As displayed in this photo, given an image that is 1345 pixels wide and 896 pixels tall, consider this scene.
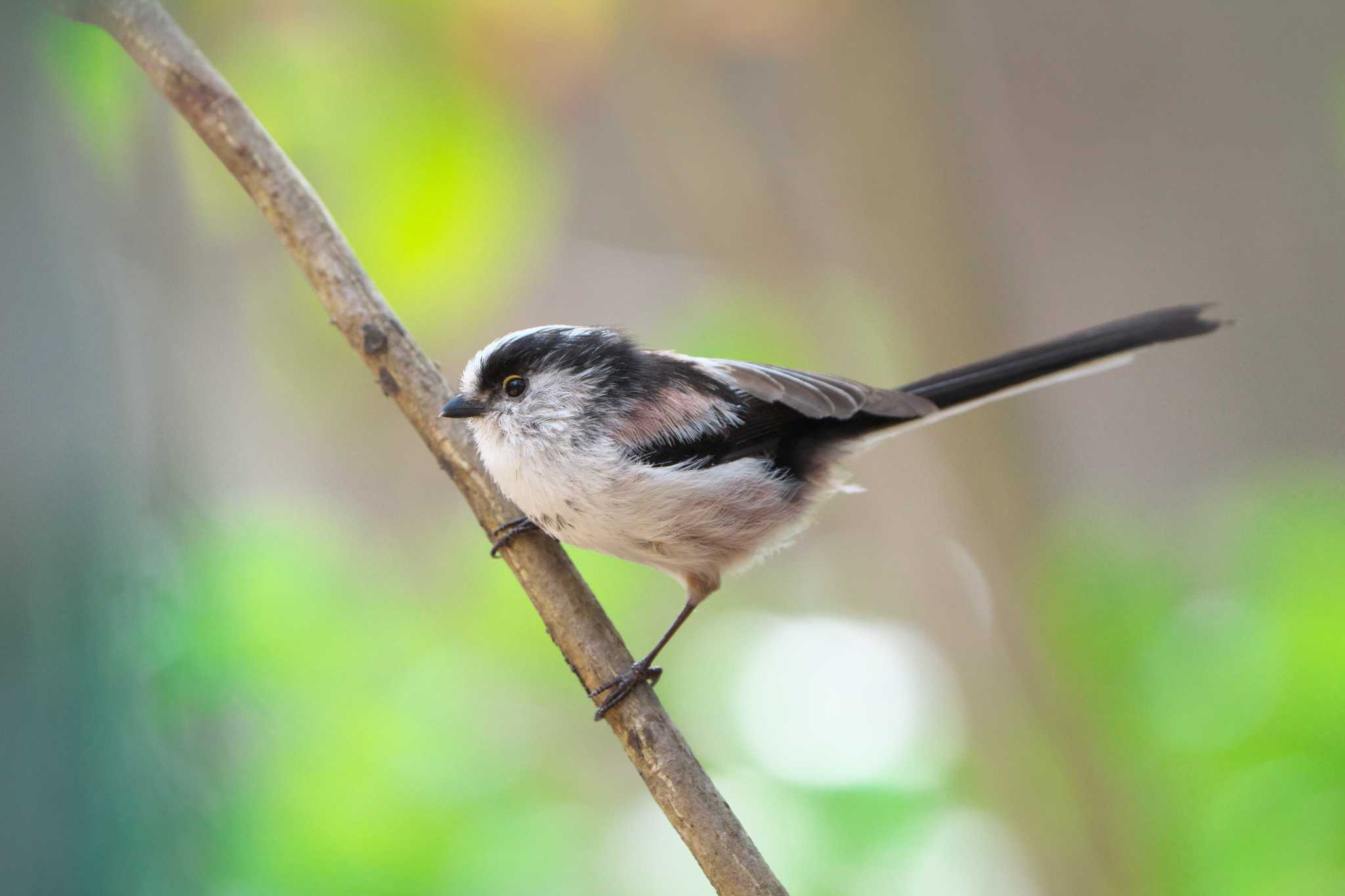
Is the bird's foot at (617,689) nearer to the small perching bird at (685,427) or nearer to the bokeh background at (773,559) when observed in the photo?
the small perching bird at (685,427)

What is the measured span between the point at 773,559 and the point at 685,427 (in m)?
1.01

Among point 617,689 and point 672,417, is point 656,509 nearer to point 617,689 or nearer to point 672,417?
point 672,417

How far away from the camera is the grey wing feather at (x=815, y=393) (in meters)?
1.47

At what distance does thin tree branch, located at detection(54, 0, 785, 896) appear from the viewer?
3.87 ft

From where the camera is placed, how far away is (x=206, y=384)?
1.42 meters

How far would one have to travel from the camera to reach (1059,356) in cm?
149

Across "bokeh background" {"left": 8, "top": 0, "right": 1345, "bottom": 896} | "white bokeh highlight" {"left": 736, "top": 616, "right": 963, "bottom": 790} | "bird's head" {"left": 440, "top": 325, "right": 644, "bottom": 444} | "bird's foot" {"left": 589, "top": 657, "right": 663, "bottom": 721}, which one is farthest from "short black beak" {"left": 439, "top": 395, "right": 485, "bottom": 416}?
"white bokeh highlight" {"left": 736, "top": 616, "right": 963, "bottom": 790}

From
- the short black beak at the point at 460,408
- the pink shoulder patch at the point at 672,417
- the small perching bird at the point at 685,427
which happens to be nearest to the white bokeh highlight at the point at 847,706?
the small perching bird at the point at 685,427

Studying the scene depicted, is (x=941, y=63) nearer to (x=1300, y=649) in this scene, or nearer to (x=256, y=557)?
(x=1300, y=649)

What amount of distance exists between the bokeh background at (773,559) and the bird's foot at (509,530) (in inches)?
13.8

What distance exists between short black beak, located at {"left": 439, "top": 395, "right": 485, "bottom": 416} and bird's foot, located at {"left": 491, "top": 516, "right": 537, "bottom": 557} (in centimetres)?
16

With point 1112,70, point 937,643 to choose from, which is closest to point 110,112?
point 937,643

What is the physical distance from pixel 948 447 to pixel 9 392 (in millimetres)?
1680

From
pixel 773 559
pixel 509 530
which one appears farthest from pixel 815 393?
pixel 773 559
